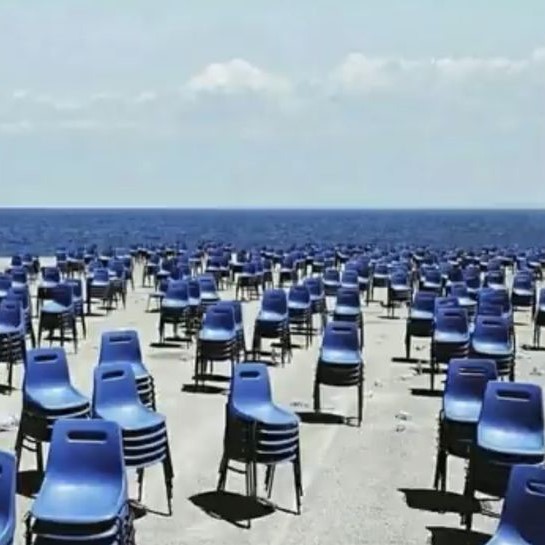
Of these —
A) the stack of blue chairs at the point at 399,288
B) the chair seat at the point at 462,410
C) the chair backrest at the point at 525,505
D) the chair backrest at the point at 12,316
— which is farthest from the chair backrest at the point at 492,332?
the stack of blue chairs at the point at 399,288

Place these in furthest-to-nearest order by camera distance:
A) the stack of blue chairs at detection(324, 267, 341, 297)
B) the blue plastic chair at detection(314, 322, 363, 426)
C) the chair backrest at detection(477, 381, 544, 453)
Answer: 1. the stack of blue chairs at detection(324, 267, 341, 297)
2. the blue plastic chair at detection(314, 322, 363, 426)
3. the chair backrest at detection(477, 381, 544, 453)

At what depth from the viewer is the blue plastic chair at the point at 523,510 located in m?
5.24

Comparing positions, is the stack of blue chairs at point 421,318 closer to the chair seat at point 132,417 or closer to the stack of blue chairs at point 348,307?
the stack of blue chairs at point 348,307

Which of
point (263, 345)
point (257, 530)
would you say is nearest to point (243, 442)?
point (257, 530)

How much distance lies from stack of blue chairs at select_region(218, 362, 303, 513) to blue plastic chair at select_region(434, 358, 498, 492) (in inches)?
45.1

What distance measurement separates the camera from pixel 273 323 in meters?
13.6

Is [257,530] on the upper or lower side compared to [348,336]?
lower

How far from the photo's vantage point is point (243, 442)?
291 inches

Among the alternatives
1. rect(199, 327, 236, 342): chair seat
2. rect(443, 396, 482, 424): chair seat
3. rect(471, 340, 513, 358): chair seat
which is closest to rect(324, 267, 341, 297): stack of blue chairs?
rect(199, 327, 236, 342): chair seat

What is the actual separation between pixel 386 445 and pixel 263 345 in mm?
6327

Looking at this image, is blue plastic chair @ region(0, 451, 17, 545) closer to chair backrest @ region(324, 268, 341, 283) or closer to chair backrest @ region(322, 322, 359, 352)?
chair backrest @ region(322, 322, 359, 352)

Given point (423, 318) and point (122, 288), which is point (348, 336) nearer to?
point (423, 318)

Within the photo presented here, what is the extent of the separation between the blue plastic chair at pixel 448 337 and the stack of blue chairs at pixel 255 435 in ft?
14.7

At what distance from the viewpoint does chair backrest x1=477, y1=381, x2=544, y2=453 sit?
279 inches
